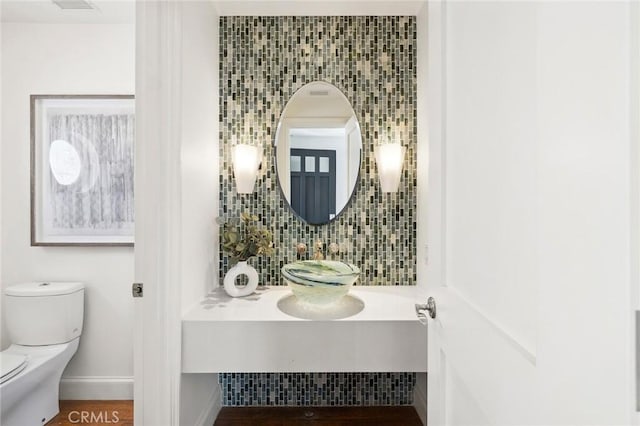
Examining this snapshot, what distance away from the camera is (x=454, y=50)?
3.27 feet

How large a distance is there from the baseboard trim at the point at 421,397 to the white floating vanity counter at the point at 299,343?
19.6 inches

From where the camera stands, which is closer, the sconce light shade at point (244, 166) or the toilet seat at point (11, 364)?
the toilet seat at point (11, 364)

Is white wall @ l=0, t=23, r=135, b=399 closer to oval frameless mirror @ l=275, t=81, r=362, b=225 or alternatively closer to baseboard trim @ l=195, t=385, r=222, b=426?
baseboard trim @ l=195, t=385, r=222, b=426

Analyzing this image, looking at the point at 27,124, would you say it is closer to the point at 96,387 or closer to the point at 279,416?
the point at 96,387

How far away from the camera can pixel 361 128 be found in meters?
2.38

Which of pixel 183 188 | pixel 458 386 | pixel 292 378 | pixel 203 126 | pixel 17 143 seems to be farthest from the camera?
pixel 17 143

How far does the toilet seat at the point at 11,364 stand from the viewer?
194 centimetres

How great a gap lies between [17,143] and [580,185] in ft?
9.87

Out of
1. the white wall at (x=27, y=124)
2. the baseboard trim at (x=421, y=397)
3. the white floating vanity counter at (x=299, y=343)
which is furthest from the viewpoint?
the white wall at (x=27, y=124)

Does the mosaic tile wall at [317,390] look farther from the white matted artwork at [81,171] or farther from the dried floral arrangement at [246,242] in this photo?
the white matted artwork at [81,171]

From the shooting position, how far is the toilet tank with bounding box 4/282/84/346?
2.36 metres

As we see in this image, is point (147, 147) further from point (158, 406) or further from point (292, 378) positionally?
point (292, 378)

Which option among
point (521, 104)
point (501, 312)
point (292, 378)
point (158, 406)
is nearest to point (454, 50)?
point (521, 104)

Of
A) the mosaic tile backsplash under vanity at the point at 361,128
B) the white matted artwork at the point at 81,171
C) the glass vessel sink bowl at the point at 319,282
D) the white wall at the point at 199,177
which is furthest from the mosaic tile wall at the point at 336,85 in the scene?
the white matted artwork at the point at 81,171
